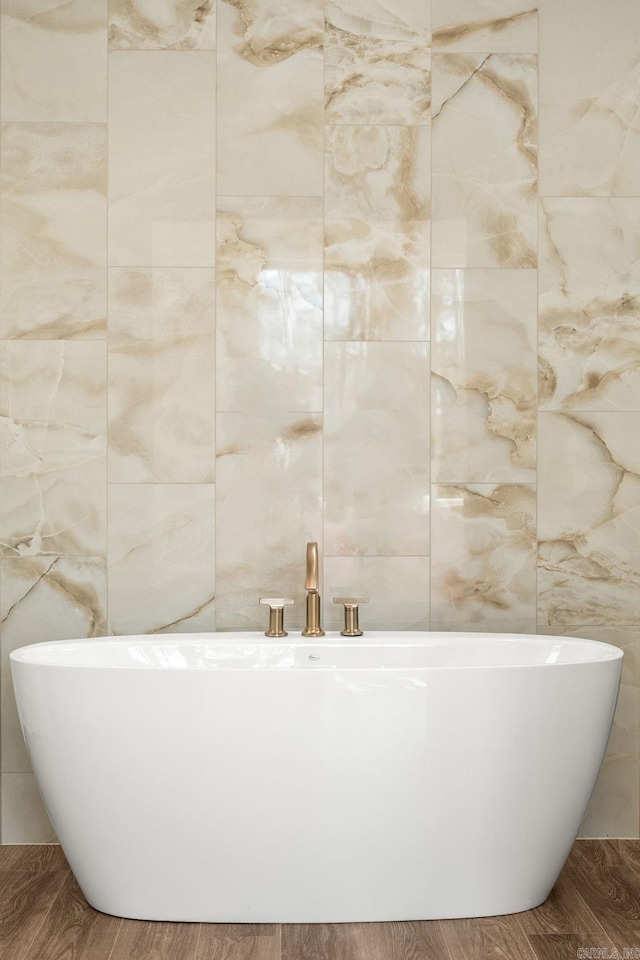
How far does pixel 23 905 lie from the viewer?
2.02 meters

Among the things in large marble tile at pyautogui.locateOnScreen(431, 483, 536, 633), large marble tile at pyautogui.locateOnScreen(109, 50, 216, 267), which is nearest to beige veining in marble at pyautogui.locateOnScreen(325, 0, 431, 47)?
large marble tile at pyautogui.locateOnScreen(109, 50, 216, 267)

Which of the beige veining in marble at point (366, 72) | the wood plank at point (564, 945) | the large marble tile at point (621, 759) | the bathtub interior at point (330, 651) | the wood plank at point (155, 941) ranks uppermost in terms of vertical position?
the beige veining in marble at point (366, 72)

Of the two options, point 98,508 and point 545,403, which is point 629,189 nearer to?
point 545,403

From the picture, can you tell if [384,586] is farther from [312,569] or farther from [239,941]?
[239,941]

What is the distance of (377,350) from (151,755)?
50.0 inches

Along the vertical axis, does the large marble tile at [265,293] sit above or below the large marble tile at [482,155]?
below

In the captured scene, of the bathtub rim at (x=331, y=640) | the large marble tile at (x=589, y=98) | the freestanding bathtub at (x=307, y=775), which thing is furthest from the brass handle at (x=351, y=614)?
the large marble tile at (x=589, y=98)

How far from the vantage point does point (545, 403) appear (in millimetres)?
2443

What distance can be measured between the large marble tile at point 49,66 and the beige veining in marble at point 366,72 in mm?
661

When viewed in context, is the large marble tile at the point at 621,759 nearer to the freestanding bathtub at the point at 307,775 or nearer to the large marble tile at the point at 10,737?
the freestanding bathtub at the point at 307,775

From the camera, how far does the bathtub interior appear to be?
85.5 inches

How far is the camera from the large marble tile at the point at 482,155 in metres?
2.43

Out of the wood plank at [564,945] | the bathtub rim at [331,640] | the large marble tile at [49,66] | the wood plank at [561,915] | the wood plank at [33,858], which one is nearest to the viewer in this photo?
the wood plank at [564,945]

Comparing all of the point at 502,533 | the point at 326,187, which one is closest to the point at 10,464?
the point at 326,187
